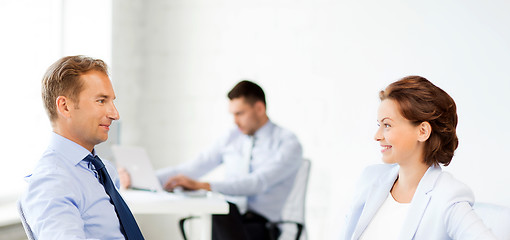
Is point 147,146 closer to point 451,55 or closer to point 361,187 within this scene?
point 451,55

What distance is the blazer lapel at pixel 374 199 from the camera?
1969mm

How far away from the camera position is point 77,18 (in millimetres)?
4113

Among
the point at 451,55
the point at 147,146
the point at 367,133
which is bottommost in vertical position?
the point at 147,146

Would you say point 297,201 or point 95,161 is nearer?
point 95,161

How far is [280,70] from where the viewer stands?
4137 millimetres

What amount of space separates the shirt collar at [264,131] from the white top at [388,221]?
5.54 feet

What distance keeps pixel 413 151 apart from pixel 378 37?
Result: 1.95 metres

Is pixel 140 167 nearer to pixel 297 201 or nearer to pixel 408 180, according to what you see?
pixel 297 201

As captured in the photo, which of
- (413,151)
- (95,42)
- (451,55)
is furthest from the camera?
(95,42)

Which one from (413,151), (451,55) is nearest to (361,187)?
(413,151)

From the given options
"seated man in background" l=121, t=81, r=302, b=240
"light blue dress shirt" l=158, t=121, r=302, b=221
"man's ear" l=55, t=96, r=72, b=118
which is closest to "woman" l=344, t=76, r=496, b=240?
"man's ear" l=55, t=96, r=72, b=118

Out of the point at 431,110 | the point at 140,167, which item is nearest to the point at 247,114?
the point at 140,167

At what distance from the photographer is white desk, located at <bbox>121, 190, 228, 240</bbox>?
9.30 ft

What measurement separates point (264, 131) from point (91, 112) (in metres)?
2.01
